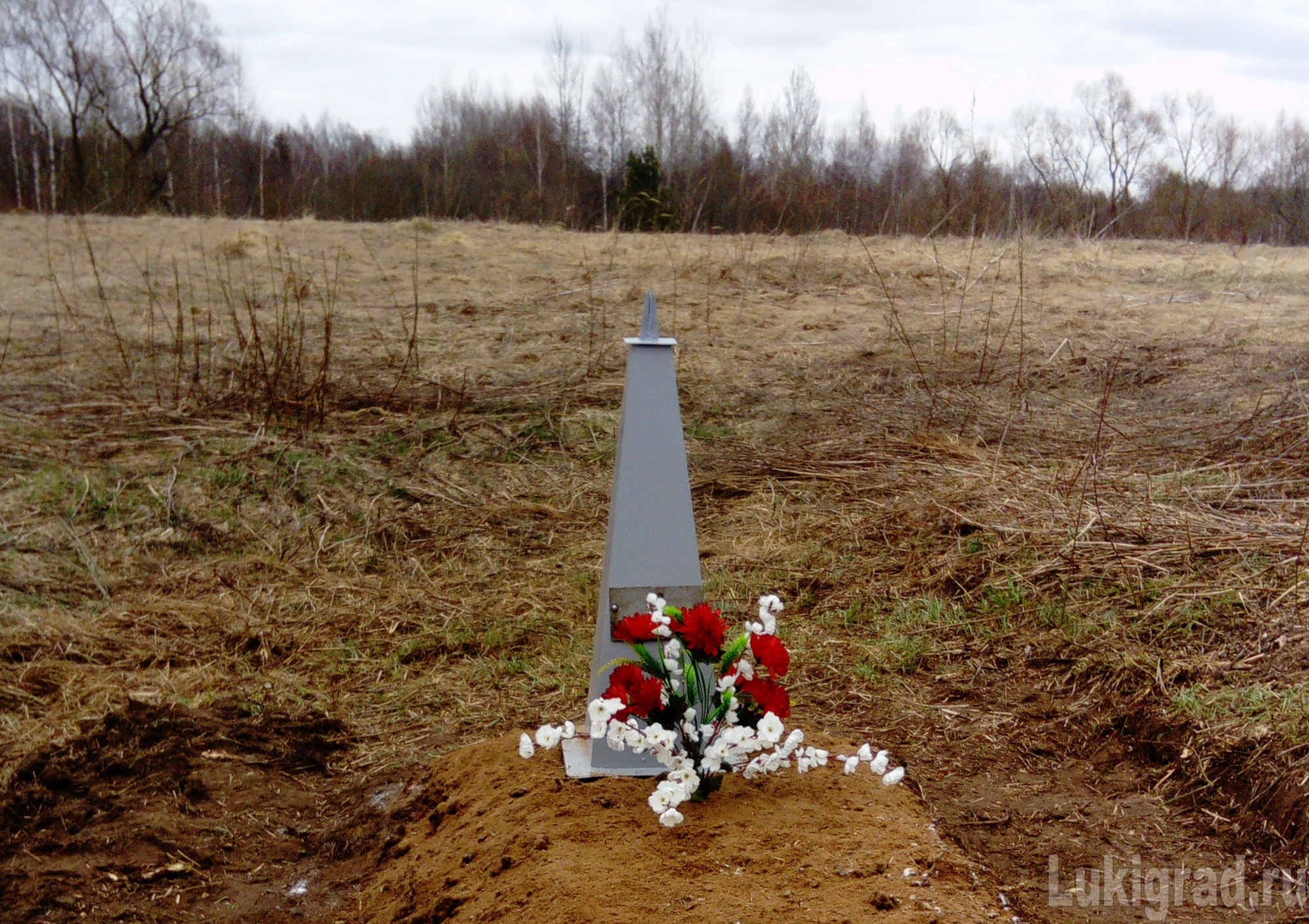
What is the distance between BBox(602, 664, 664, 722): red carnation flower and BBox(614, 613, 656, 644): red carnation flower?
0.08 meters

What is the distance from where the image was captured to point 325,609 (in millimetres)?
4809

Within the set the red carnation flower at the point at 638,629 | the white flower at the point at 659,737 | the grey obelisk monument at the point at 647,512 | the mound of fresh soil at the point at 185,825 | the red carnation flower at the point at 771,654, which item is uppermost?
the grey obelisk monument at the point at 647,512

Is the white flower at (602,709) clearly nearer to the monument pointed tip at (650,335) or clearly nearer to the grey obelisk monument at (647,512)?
the grey obelisk monument at (647,512)

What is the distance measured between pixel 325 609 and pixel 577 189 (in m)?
22.2

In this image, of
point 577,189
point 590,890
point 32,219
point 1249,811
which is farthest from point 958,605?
point 577,189

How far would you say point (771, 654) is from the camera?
8.08ft

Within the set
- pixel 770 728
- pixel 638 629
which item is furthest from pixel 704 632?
pixel 770 728

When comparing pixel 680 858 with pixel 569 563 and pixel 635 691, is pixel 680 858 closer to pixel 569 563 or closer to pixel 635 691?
pixel 635 691

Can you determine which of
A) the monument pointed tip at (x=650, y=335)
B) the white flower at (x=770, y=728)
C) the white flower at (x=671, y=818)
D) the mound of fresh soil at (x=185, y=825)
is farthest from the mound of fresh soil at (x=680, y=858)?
the monument pointed tip at (x=650, y=335)

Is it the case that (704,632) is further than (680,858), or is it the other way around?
(704,632)

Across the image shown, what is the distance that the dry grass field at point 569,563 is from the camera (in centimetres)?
297

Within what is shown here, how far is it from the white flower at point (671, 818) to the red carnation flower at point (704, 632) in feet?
1.27

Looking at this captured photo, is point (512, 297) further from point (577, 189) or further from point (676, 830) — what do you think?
point (577, 189)

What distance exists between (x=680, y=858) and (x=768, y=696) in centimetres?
44
